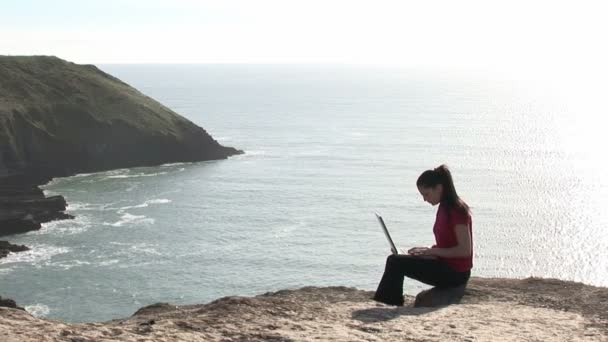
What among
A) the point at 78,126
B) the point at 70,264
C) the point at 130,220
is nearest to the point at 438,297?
the point at 70,264

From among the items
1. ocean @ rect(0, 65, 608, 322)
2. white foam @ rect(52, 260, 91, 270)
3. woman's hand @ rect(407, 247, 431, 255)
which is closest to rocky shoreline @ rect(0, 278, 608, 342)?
woman's hand @ rect(407, 247, 431, 255)

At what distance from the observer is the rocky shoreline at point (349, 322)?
9891 millimetres

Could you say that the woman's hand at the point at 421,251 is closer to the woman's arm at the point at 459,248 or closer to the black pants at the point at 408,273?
the woman's arm at the point at 459,248

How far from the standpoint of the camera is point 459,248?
1184 cm

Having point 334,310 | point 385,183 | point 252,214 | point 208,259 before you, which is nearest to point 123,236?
point 208,259

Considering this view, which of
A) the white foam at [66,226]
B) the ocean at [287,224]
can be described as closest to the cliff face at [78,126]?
the ocean at [287,224]

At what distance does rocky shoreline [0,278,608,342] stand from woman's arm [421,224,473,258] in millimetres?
941

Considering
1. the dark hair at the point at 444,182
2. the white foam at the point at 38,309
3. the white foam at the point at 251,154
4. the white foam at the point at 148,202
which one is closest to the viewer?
the dark hair at the point at 444,182

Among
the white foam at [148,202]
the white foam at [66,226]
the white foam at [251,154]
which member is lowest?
the white foam at [66,226]

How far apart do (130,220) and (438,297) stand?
76.7 m

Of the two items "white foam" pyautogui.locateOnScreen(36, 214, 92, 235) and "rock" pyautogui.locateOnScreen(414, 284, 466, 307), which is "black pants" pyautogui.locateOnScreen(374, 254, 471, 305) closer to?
"rock" pyautogui.locateOnScreen(414, 284, 466, 307)

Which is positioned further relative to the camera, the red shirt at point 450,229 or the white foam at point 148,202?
the white foam at point 148,202

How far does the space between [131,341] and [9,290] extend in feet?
175

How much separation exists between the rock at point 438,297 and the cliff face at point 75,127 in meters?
84.4
